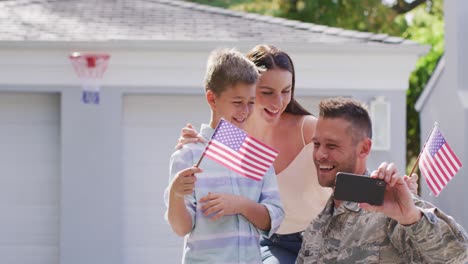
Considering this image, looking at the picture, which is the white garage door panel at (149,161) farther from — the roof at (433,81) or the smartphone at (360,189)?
the smartphone at (360,189)

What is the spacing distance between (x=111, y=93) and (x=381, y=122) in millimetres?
2963

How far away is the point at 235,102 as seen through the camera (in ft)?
14.0

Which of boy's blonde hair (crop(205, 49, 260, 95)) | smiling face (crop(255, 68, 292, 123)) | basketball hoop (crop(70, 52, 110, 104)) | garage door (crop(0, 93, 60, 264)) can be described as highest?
boy's blonde hair (crop(205, 49, 260, 95))

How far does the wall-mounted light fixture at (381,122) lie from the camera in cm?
1204

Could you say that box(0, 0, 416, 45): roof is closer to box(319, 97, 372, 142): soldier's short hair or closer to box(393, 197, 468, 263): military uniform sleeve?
box(319, 97, 372, 142): soldier's short hair

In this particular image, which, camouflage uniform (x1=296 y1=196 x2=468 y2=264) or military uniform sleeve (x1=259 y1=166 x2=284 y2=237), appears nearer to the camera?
camouflage uniform (x1=296 y1=196 x2=468 y2=264)

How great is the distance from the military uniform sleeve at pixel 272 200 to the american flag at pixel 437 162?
577 mm

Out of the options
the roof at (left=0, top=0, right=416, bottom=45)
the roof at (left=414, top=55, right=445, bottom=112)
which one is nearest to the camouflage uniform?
the roof at (left=0, top=0, right=416, bottom=45)

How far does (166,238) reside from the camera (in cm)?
1205

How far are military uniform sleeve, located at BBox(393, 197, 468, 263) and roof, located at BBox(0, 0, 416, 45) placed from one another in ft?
27.7

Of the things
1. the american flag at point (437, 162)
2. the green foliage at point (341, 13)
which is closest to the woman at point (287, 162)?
the american flag at point (437, 162)

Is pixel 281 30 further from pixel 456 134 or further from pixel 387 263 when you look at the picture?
pixel 387 263

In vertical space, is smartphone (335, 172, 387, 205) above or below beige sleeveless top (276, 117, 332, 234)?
above

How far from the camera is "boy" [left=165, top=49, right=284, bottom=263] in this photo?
13.8 ft
